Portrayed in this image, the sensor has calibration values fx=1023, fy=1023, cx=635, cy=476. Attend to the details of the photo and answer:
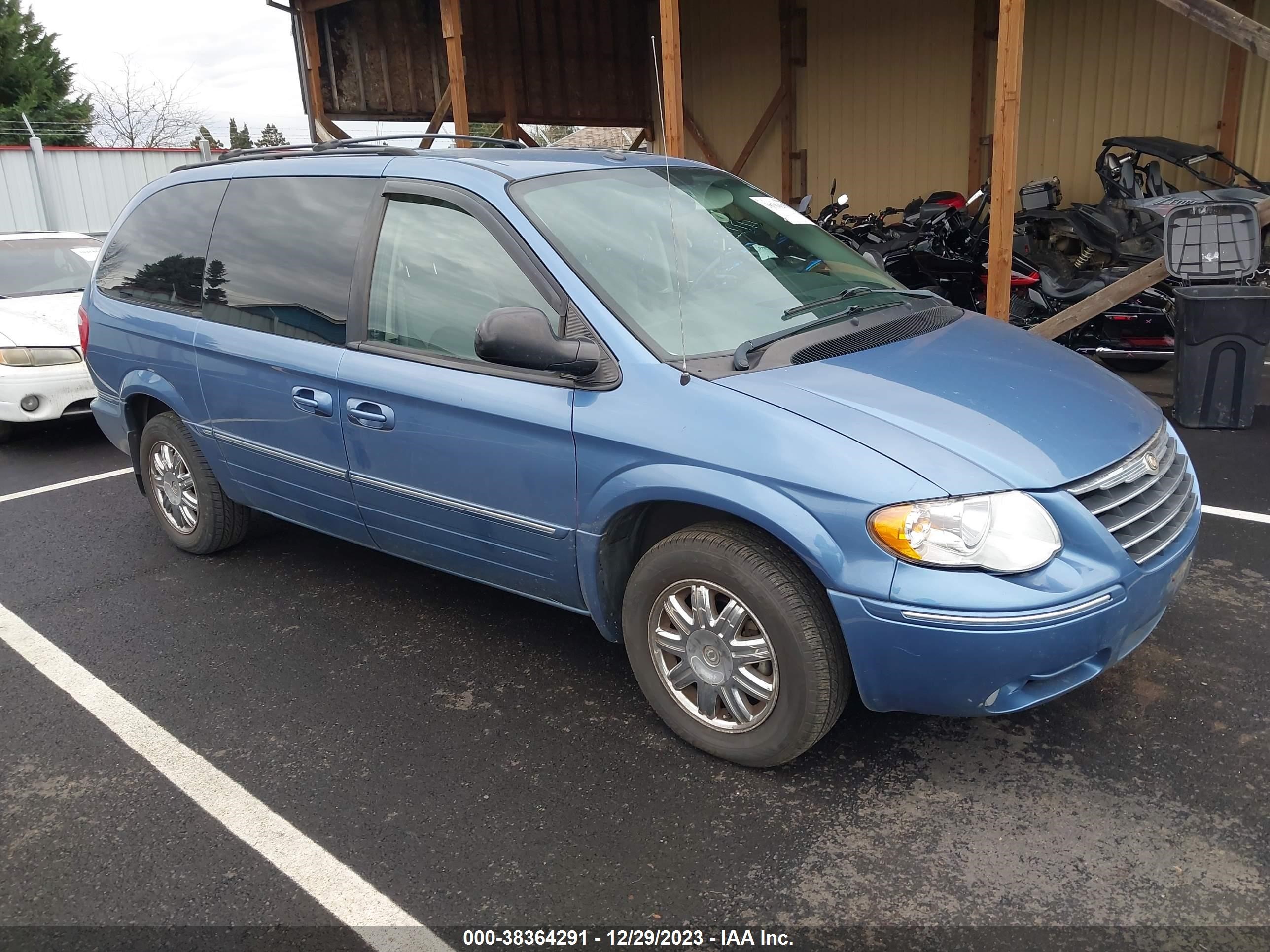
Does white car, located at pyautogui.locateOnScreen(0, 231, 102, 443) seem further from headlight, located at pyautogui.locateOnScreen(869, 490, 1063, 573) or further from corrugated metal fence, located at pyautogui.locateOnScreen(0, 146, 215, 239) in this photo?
corrugated metal fence, located at pyautogui.locateOnScreen(0, 146, 215, 239)

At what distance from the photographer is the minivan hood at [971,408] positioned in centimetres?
268

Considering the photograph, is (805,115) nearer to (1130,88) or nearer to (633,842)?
(1130,88)

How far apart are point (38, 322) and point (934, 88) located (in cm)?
970

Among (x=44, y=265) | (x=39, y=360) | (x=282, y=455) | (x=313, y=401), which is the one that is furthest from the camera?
(x=44, y=265)

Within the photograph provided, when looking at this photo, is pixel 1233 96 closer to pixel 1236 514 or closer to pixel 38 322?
pixel 1236 514

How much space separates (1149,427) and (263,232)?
→ 11.1 feet

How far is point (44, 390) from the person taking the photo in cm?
705

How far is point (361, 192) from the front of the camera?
12.5 feet

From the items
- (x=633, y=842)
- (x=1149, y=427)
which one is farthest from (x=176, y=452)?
(x=1149, y=427)

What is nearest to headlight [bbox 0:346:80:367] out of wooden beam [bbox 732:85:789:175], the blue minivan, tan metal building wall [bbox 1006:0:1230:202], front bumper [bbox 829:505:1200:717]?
the blue minivan

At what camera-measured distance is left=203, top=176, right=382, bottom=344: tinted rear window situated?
3.82 meters

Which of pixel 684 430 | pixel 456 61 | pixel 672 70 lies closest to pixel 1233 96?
pixel 672 70

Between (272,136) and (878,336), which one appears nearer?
(878,336)

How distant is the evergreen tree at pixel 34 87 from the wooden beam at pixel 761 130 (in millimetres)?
21637
